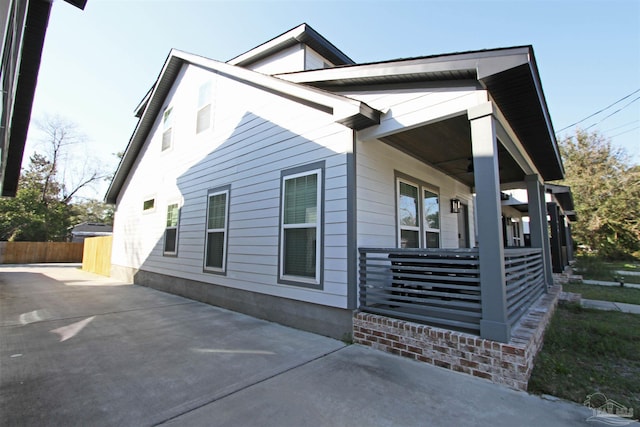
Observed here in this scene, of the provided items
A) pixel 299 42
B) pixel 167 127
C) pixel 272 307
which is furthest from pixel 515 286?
pixel 167 127

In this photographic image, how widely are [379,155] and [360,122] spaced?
848 millimetres

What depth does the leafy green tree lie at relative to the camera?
17.7 metres

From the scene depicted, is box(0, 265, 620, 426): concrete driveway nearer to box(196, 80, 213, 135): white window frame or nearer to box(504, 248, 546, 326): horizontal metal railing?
box(504, 248, 546, 326): horizontal metal railing

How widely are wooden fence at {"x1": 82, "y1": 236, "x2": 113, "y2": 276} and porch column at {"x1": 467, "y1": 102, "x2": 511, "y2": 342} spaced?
44.7ft

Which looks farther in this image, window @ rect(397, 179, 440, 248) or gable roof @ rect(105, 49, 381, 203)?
window @ rect(397, 179, 440, 248)

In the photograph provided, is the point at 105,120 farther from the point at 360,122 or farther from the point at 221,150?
the point at 360,122

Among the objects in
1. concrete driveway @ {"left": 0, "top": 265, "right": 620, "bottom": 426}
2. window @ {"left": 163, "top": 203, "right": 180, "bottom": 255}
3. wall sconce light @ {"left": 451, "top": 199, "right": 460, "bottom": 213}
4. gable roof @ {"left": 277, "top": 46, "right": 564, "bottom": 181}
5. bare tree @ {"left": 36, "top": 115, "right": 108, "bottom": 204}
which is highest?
bare tree @ {"left": 36, "top": 115, "right": 108, "bottom": 204}

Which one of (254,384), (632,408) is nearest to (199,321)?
(254,384)

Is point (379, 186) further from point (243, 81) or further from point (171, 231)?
point (171, 231)

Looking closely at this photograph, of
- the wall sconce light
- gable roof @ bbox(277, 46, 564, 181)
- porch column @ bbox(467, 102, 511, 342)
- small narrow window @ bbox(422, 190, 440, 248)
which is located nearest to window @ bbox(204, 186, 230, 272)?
gable roof @ bbox(277, 46, 564, 181)

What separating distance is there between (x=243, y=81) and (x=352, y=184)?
392 cm

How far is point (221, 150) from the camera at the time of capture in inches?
260

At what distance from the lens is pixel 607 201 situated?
719 inches

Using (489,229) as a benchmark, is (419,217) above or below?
above
